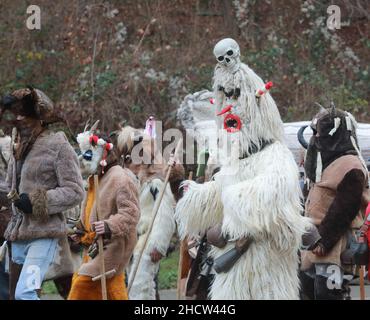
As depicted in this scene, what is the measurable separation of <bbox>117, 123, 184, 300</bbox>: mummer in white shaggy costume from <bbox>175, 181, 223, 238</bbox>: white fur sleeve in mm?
2218

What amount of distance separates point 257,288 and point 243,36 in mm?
11573

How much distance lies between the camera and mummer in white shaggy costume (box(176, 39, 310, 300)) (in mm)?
7797

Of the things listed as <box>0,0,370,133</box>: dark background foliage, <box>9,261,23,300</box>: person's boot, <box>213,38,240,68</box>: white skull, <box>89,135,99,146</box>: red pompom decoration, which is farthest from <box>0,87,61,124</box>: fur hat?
<box>0,0,370,133</box>: dark background foliage

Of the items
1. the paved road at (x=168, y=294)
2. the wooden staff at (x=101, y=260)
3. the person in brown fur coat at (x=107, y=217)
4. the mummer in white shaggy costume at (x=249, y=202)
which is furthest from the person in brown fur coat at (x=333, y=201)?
the paved road at (x=168, y=294)

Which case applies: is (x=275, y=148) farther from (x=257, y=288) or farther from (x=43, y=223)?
(x=43, y=223)

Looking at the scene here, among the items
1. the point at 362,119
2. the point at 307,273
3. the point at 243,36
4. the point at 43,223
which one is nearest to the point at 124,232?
the point at 43,223

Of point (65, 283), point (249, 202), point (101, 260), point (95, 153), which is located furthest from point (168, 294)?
point (249, 202)

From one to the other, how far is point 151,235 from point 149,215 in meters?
0.20

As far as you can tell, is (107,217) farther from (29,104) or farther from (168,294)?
(168,294)

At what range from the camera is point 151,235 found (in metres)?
10.6

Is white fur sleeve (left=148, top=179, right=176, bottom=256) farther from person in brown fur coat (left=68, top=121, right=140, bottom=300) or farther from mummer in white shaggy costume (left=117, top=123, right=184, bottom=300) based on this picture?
person in brown fur coat (left=68, top=121, right=140, bottom=300)

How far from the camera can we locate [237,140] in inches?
316

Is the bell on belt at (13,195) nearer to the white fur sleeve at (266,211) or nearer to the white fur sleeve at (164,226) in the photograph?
the white fur sleeve at (266,211)

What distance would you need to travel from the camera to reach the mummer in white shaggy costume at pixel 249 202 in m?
7.80
